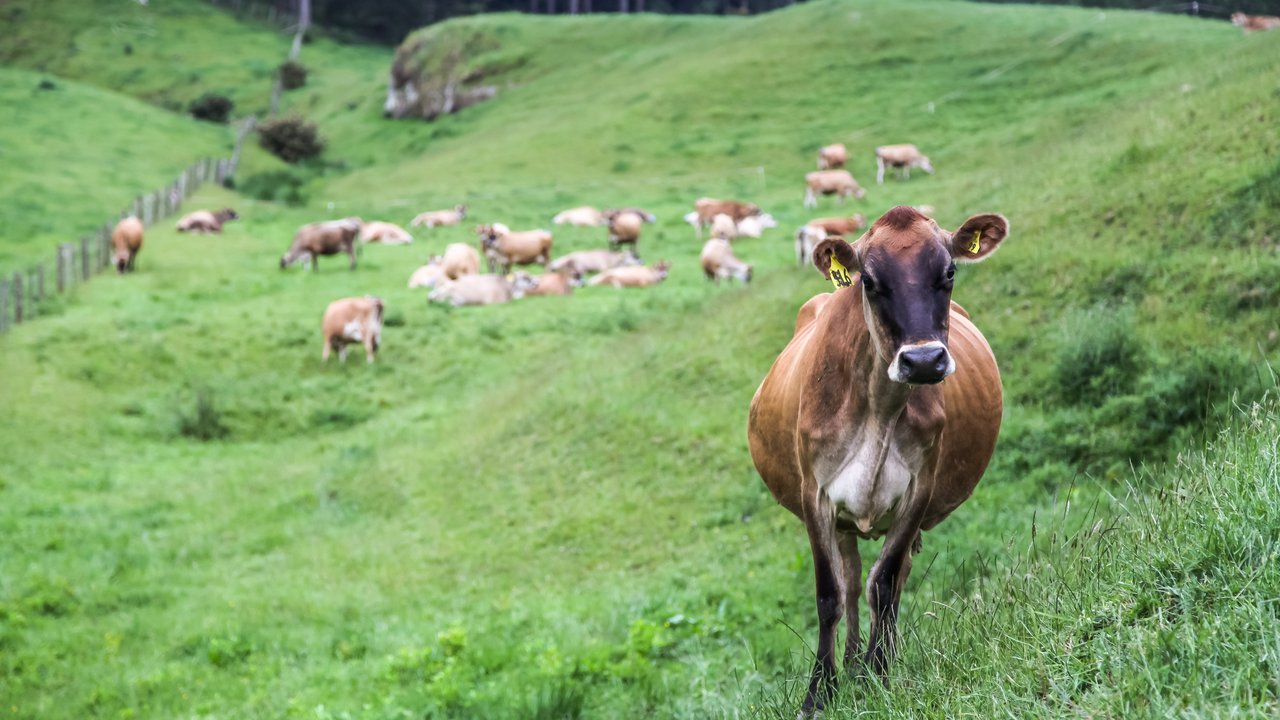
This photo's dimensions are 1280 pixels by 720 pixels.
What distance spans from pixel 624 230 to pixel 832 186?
6.35 m

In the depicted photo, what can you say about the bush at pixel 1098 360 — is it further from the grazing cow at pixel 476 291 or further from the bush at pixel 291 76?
the bush at pixel 291 76

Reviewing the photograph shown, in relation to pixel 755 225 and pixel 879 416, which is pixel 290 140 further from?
pixel 879 416

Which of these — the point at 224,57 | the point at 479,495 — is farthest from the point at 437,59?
the point at 479,495

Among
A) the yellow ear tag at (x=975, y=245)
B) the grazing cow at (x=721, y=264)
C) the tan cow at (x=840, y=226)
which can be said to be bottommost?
the grazing cow at (x=721, y=264)

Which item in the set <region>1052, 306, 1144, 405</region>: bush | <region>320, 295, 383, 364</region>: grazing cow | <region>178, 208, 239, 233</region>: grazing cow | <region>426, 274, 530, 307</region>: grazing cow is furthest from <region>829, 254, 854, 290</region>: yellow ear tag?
<region>178, 208, 239, 233</region>: grazing cow

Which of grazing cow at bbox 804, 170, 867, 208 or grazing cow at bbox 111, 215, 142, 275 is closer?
grazing cow at bbox 111, 215, 142, 275

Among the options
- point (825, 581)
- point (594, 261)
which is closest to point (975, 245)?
point (825, 581)

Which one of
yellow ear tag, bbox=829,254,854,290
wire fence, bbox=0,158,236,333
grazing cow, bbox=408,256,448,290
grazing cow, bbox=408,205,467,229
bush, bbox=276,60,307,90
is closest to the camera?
yellow ear tag, bbox=829,254,854,290

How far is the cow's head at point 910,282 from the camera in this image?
383cm

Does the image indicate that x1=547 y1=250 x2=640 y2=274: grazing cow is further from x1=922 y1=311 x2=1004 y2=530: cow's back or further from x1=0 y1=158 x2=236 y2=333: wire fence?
x1=922 y1=311 x2=1004 y2=530: cow's back

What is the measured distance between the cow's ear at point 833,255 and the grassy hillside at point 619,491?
4.83 feet

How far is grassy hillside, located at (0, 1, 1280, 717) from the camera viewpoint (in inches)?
161

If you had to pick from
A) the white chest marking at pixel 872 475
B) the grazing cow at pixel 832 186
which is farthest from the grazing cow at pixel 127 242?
the white chest marking at pixel 872 475

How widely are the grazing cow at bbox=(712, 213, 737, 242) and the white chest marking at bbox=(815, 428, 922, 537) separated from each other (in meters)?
21.9
